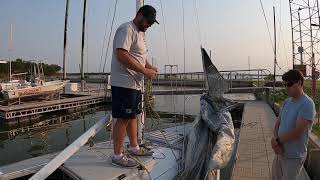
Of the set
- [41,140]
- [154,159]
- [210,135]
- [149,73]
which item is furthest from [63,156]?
[41,140]

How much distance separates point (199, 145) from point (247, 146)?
3.18 m

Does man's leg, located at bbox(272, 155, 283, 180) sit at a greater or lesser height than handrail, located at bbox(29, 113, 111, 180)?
lesser

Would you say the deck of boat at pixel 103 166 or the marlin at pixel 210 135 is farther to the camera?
the marlin at pixel 210 135

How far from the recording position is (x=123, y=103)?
457 centimetres

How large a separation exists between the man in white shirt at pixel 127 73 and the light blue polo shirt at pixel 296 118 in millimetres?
1643

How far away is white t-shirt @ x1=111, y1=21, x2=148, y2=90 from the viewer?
440 centimetres

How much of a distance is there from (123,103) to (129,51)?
621 millimetres

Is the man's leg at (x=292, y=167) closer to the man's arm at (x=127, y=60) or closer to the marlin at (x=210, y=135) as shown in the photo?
the marlin at (x=210, y=135)

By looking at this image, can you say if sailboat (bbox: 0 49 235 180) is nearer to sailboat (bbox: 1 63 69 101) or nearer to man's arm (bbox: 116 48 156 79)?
man's arm (bbox: 116 48 156 79)

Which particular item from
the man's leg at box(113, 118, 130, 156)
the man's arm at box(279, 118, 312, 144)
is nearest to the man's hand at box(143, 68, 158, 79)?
the man's leg at box(113, 118, 130, 156)

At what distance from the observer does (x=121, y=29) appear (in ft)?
14.6

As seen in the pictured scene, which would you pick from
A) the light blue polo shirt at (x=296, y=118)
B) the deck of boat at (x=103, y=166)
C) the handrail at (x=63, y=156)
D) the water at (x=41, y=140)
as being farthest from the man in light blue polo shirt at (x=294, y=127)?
the water at (x=41, y=140)

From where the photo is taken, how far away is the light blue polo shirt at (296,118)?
3.68m

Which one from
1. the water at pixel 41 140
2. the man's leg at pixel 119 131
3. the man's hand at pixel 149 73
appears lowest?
the water at pixel 41 140
